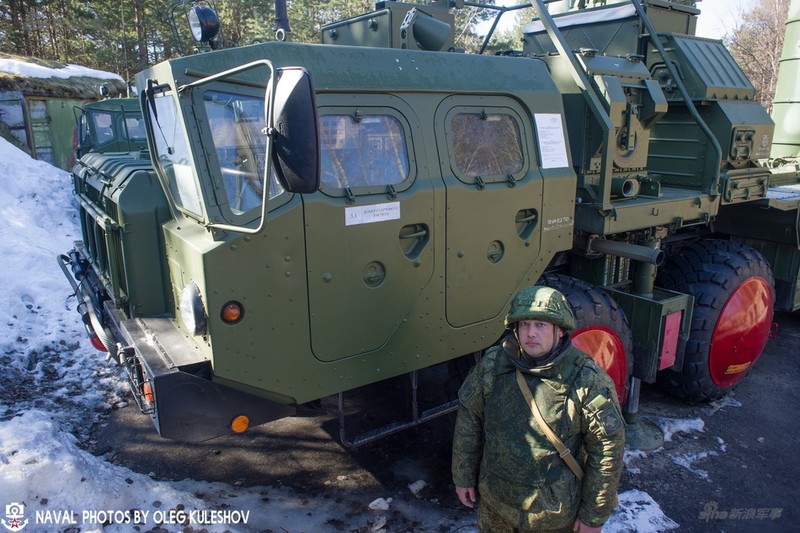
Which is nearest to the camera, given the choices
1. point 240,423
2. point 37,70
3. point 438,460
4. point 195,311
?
point 195,311

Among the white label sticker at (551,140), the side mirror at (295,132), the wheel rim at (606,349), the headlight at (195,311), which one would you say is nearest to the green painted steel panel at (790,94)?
the wheel rim at (606,349)

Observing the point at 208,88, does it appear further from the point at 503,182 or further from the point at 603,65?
the point at 603,65

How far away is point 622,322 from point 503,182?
1.34 m

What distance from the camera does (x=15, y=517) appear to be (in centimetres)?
318

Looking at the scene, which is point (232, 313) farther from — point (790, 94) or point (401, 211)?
point (790, 94)

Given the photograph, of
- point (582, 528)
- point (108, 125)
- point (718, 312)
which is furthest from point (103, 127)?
point (582, 528)

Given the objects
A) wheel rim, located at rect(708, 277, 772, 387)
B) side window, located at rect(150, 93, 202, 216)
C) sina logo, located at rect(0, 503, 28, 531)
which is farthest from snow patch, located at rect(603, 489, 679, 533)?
sina logo, located at rect(0, 503, 28, 531)

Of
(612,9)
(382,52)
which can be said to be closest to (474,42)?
(612,9)

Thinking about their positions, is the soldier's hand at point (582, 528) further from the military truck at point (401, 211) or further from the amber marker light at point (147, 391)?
the amber marker light at point (147, 391)

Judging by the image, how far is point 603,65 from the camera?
4023 mm

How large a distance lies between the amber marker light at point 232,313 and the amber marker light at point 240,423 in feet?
1.65

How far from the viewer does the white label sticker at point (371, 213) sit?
2896mm

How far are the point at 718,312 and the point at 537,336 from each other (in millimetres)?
2987

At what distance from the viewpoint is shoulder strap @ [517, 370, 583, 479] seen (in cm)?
228
